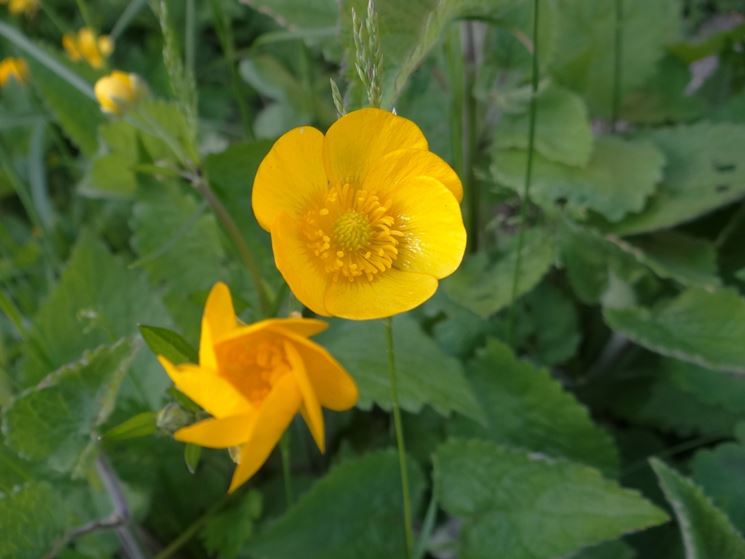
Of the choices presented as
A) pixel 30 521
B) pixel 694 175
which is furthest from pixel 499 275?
pixel 30 521

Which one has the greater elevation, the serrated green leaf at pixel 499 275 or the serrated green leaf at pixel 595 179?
the serrated green leaf at pixel 595 179

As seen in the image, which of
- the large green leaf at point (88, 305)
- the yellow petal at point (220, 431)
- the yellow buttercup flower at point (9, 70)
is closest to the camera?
the yellow petal at point (220, 431)

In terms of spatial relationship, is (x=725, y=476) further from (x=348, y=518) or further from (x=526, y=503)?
(x=348, y=518)

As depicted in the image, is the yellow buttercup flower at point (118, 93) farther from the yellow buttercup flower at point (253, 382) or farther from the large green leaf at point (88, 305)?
the yellow buttercup flower at point (253, 382)

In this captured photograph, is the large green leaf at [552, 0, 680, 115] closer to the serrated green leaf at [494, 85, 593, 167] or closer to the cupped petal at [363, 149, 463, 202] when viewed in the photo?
the serrated green leaf at [494, 85, 593, 167]

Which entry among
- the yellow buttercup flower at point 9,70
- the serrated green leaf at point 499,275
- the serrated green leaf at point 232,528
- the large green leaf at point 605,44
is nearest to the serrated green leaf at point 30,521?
the serrated green leaf at point 232,528

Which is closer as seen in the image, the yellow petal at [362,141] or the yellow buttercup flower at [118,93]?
the yellow petal at [362,141]
